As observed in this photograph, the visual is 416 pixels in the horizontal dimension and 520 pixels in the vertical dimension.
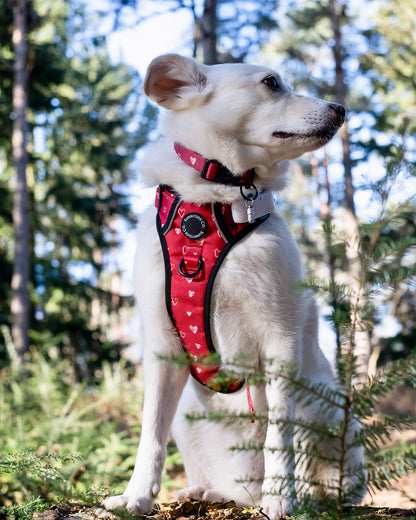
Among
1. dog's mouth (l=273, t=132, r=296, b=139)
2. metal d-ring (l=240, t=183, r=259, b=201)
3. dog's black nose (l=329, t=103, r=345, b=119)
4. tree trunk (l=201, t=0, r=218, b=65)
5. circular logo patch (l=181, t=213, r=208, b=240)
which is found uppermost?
Result: tree trunk (l=201, t=0, r=218, b=65)

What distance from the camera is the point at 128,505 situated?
186 cm

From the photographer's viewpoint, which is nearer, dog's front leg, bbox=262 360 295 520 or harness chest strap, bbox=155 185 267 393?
dog's front leg, bbox=262 360 295 520

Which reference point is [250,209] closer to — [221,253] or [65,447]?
[221,253]

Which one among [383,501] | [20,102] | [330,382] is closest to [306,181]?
[20,102]

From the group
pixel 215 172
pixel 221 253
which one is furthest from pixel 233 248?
pixel 215 172

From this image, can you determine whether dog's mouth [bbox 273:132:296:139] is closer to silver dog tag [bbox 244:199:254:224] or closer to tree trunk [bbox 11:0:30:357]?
silver dog tag [bbox 244:199:254:224]

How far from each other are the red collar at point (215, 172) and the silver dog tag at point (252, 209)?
4.1 inches

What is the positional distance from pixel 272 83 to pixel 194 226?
717 mm

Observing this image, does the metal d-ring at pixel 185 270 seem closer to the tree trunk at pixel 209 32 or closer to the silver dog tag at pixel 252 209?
the silver dog tag at pixel 252 209

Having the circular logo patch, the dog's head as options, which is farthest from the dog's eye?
the circular logo patch

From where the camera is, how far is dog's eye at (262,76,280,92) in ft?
7.27

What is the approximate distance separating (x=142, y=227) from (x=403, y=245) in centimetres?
146

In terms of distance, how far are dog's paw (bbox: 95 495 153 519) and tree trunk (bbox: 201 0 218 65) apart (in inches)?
217

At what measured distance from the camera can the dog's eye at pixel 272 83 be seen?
2217mm
